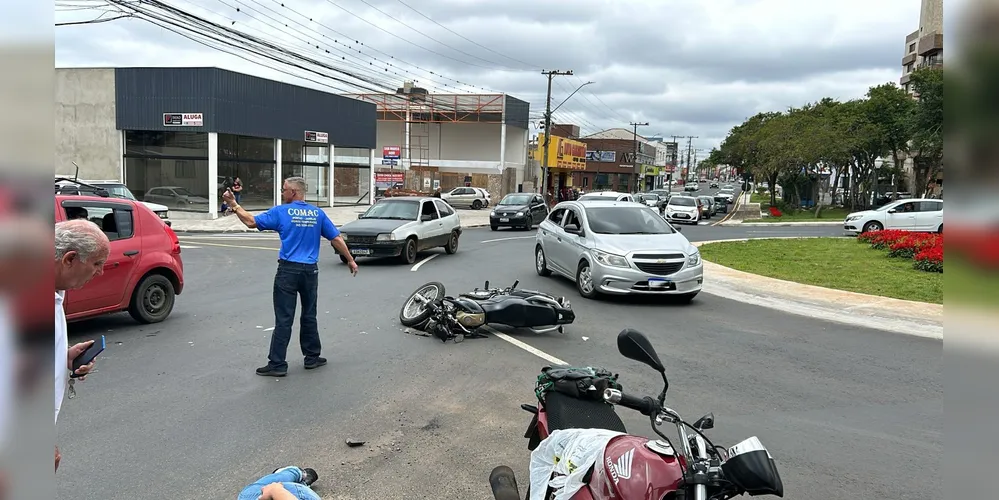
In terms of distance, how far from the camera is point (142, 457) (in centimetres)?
448

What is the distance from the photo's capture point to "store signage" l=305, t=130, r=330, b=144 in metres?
34.3

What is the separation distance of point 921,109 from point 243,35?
36415 mm

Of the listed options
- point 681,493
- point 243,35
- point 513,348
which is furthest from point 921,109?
point 681,493

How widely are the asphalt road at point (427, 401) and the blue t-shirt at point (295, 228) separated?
1204 mm

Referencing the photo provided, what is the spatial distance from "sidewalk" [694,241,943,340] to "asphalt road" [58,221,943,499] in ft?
2.45

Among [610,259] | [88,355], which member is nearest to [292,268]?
[88,355]

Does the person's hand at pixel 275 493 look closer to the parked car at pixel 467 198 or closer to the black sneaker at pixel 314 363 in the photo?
the black sneaker at pixel 314 363

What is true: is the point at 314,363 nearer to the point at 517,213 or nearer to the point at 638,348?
the point at 638,348

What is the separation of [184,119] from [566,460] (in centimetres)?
3038

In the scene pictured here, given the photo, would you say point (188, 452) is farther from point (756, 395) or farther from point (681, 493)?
point (756, 395)

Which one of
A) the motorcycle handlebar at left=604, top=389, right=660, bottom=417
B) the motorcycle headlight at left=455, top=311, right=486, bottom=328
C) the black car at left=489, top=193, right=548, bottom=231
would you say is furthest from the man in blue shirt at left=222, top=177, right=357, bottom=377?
the black car at left=489, top=193, right=548, bottom=231

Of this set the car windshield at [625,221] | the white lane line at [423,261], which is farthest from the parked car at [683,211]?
the car windshield at [625,221]

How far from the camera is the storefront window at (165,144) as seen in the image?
29.3m
